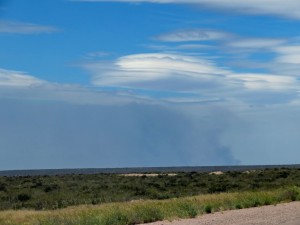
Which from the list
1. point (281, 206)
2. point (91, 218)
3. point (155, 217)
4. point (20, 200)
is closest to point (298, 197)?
point (281, 206)

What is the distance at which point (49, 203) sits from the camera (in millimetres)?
38344

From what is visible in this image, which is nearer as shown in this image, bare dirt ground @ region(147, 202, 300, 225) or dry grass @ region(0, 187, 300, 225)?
bare dirt ground @ region(147, 202, 300, 225)

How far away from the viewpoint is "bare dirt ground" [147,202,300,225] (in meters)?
20.1

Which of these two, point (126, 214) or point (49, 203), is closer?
point (126, 214)

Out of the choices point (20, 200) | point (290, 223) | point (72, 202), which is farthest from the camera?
point (20, 200)

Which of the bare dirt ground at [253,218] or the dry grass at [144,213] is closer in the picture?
the bare dirt ground at [253,218]

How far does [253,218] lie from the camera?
21.3 meters

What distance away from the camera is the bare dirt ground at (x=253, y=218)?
2010cm

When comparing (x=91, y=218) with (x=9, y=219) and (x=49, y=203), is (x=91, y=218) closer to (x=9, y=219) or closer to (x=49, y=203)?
(x=9, y=219)

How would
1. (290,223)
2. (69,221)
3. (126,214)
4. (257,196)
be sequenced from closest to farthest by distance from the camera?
(290,223) → (69,221) → (126,214) → (257,196)

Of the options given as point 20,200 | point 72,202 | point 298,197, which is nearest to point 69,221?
point 298,197

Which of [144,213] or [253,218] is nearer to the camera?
[253,218]

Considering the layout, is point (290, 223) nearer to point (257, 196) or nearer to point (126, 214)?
point (126, 214)

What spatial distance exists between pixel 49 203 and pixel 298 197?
16.4 metres
